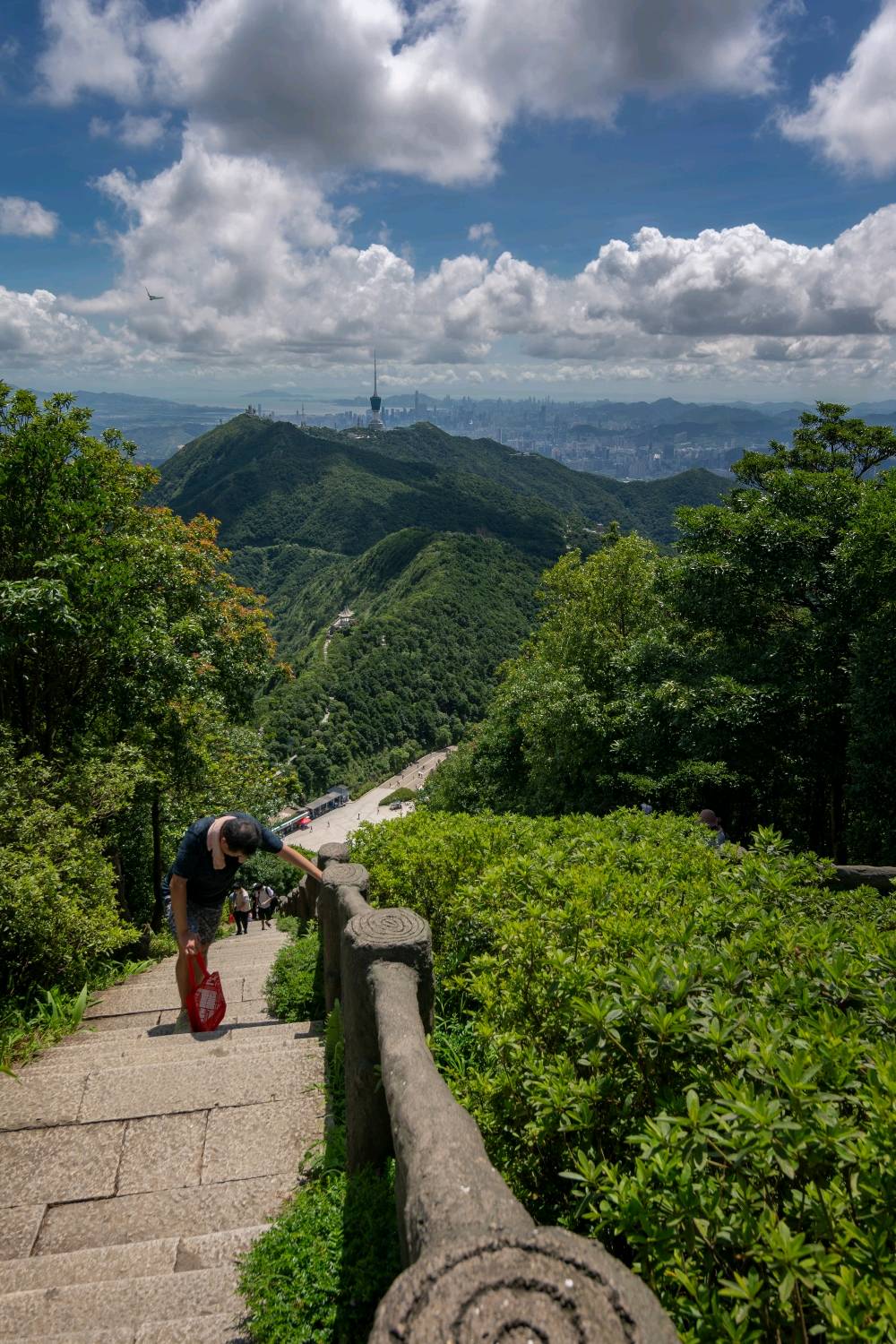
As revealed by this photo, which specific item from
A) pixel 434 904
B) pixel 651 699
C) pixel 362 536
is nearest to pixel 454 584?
pixel 362 536

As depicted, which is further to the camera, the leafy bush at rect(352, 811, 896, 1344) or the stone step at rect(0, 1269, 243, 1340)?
the stone step at rect(0, 1269, 243, 1340)

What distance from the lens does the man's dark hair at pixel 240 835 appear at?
4672 millimetres

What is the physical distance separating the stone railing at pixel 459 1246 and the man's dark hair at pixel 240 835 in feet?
6.45

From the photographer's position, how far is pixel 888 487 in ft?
33.4

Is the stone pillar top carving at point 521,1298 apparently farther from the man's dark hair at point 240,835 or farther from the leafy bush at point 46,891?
the leafy bush at point 46,891

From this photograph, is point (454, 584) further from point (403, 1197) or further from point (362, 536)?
point (403, 1197)

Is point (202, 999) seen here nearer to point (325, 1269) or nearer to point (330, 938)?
point (330, 938)

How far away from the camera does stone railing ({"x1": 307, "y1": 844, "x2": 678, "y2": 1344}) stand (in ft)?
3.96

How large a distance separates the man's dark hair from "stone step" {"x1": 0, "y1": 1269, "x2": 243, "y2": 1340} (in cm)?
228

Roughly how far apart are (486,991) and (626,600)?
18133 mm

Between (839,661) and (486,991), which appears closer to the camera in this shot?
(486,991)

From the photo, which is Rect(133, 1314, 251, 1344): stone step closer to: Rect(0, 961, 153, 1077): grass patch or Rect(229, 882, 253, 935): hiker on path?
Rect(0, 961, 153, 1077): grass patch

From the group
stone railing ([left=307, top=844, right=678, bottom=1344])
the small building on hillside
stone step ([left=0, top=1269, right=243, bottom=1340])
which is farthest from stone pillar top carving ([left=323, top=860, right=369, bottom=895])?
the small building on hillside

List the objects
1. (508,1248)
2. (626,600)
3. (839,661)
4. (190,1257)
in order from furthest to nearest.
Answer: (626,600)
(839,661)
(190,1257)
(508,1248)
